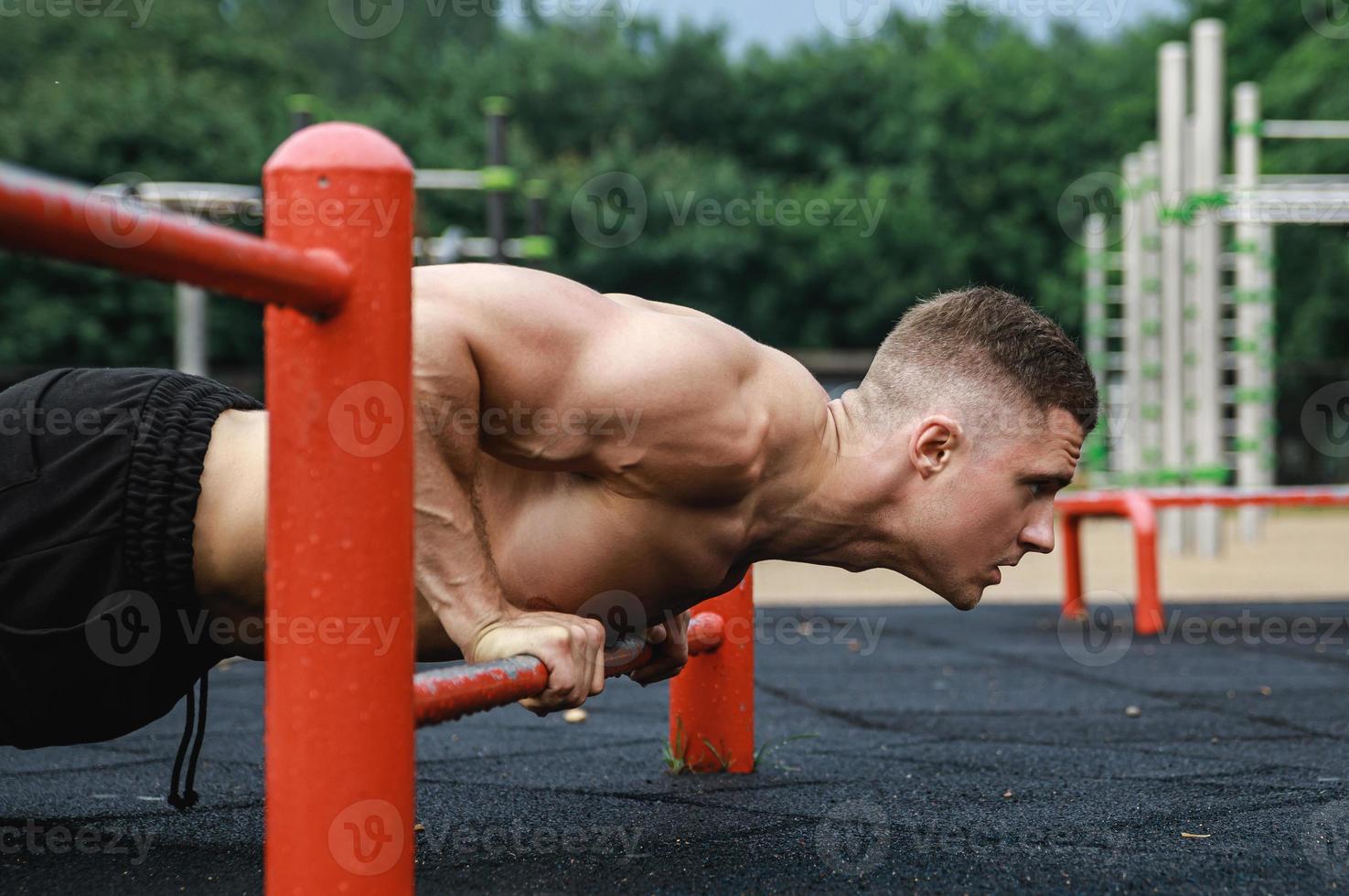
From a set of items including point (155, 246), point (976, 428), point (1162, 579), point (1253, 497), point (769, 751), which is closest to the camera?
point (155, 246)

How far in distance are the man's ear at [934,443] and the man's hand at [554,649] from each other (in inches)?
17.0

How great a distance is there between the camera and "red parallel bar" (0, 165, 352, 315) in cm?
74

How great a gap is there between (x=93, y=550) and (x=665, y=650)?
670 millimetres

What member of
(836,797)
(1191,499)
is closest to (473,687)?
(836,797)

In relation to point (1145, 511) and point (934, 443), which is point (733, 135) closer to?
point (1145, 511)

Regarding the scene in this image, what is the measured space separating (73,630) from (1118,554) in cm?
896

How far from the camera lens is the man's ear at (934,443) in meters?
1.54

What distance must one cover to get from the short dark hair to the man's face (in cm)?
3

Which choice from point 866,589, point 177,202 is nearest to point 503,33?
point 177,202

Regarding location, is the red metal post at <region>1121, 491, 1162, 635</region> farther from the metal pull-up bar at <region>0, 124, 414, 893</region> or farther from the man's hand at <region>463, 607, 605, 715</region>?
the metal pull-up bar at <region>0, 124, 414, 893</region>

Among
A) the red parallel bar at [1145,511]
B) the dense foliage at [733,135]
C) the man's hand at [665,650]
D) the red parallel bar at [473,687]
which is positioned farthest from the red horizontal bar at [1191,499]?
the dense foliage at [733,135]

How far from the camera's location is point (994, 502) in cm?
155

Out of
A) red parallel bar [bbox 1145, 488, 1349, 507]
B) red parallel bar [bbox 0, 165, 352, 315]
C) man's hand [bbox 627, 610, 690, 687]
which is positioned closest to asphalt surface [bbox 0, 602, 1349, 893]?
man's hand [bbox 627, 610, 690, 687]

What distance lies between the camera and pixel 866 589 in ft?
24.4
